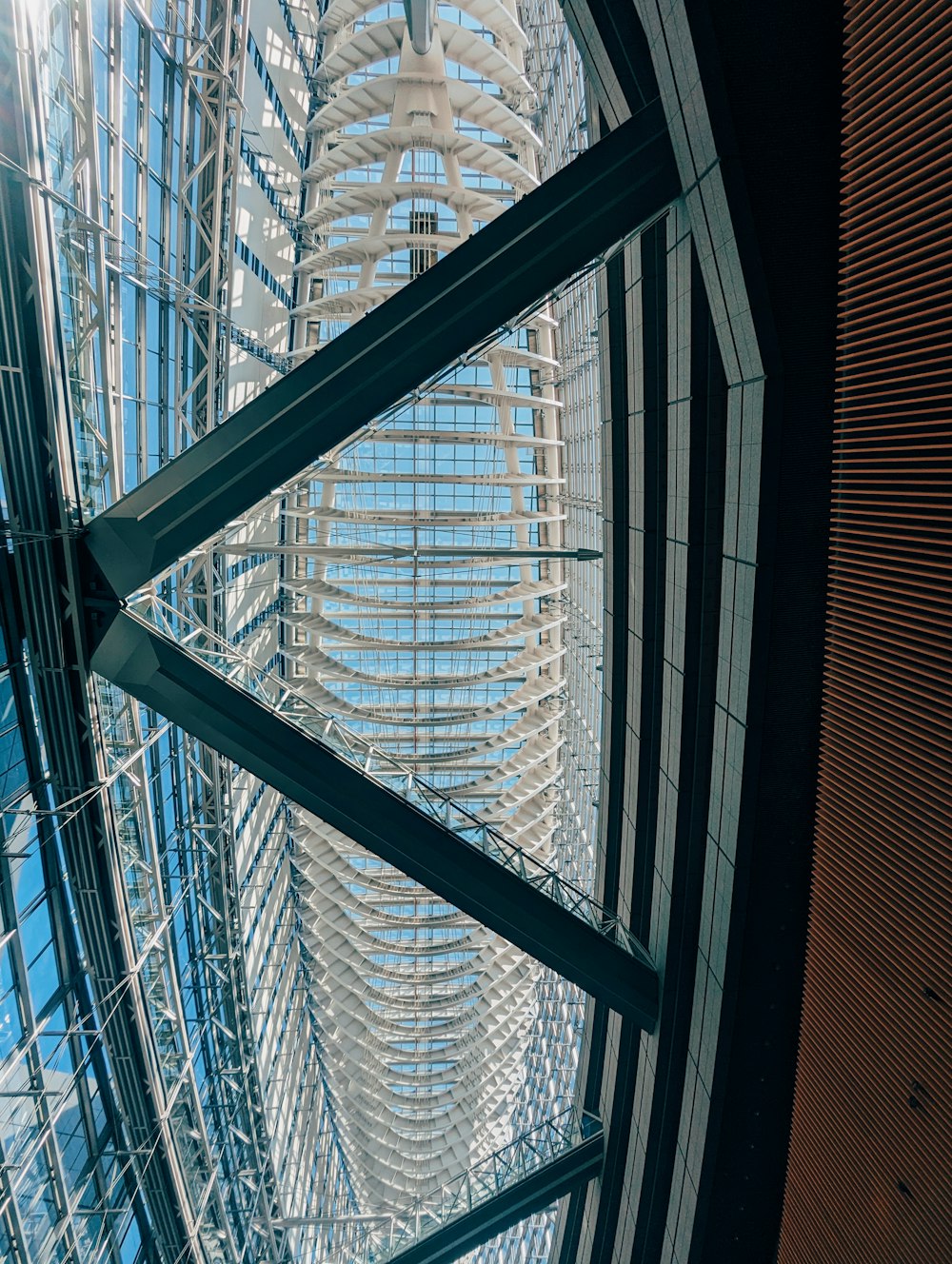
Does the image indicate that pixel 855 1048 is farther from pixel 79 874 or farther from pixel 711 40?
pixel 79 874

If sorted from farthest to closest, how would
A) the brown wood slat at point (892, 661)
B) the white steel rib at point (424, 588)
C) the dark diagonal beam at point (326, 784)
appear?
the white steel rib at point (424, 588) < the dark diagonal beam at point (326, 784) < the brown wood slat at point (892, 661)

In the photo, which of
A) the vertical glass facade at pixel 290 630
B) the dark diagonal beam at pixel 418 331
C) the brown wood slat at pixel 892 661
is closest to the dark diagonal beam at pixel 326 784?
the dark diagonal beam at pixel 418 331

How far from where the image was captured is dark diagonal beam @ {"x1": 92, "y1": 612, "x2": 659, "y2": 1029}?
Result: 952 cm

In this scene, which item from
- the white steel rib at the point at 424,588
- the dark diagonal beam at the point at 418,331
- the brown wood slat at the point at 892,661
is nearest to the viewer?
the brown wood slat at the point at 892,661

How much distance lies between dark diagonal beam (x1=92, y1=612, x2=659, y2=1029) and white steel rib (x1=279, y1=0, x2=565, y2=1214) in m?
6.67

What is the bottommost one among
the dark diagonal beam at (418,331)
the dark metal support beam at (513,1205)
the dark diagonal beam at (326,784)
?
the dark metal support beam at (513,1205)

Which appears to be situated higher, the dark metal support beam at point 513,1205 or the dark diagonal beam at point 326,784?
the dark diagonal beam at point 326,784

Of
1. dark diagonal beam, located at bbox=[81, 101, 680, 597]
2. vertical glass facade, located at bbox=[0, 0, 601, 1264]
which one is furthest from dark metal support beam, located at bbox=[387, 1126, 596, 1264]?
dark diagonal beam, located at bbox=[81, 101, 680, 597]

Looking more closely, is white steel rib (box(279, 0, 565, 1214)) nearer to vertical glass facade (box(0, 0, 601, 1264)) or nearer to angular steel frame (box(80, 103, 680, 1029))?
vertical glass facade (box(0, 0, 601, 1264))

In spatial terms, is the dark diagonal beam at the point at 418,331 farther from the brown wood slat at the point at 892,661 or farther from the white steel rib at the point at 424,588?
the white steel rib at the point at 424,588

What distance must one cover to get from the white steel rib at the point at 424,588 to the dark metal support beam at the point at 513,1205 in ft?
33.7

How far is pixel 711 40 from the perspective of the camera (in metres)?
6.80

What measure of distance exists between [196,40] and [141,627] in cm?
1468

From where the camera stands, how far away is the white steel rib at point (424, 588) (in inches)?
942
